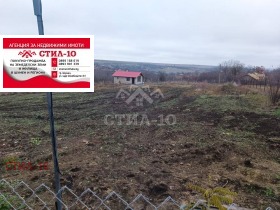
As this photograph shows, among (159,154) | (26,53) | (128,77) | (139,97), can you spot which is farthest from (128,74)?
(26,53)

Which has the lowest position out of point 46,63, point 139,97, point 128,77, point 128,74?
point 139,97

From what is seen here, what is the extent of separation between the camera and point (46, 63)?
6.36 feet

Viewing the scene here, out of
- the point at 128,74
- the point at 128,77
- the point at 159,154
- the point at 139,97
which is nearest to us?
the point at 159,154

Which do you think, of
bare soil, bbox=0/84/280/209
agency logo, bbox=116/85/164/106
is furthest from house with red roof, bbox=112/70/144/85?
bare soil, bbox=0/84/280/209

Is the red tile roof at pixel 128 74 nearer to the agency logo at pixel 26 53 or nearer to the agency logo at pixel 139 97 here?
the agency logo at pixel 139 97

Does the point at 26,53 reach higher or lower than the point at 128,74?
higher

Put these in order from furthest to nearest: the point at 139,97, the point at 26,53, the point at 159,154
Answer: the point at 139,97
the point at 159,154
the point at 26,53

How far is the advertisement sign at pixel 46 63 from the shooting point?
1919mm

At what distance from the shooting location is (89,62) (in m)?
1.95

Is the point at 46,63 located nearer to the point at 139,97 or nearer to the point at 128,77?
the point at 139,97

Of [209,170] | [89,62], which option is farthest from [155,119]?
[89,62]

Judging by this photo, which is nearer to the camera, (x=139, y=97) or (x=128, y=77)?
(x=139, y=97)

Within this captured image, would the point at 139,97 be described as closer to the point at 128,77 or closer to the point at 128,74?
the point at 128,77

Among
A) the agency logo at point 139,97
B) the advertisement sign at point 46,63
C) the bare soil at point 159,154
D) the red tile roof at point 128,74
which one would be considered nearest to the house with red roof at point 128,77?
the red tile roof at point 128,74
